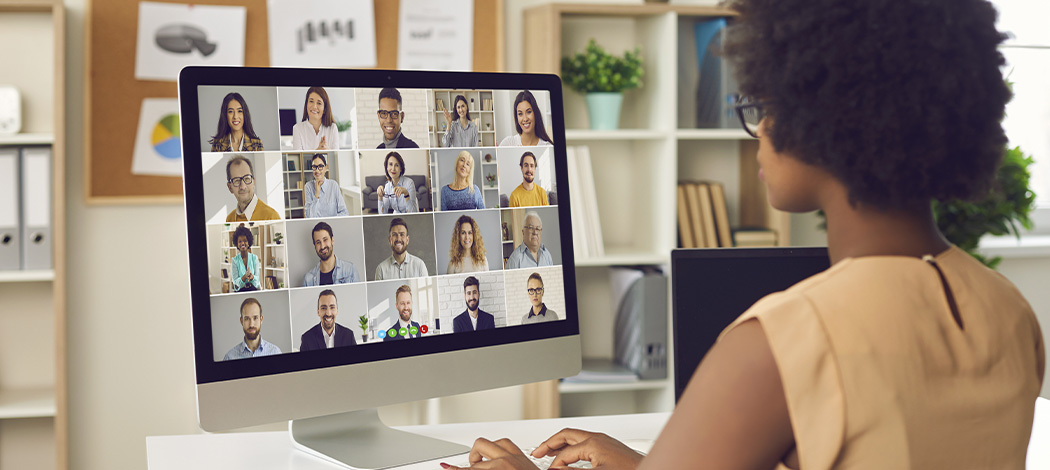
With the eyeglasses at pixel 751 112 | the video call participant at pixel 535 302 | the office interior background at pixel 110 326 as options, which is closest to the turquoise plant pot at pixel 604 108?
the office interior background at pixel 110 326

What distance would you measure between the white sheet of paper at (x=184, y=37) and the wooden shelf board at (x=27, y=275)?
60cm

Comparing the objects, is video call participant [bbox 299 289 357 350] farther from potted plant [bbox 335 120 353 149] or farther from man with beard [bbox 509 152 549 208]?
man with beard [bbox 509 152 549 208]

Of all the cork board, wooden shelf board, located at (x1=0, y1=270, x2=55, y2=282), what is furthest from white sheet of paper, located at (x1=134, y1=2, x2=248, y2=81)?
wooden shelf board, located at (x1=0, y1=270, x2=55, y2=282)

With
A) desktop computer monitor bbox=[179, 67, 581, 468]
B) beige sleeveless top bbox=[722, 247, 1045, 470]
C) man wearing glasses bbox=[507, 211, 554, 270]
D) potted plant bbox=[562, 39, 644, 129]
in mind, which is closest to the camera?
beige sleeveless top bbox=[722, 247, 1045, 470]

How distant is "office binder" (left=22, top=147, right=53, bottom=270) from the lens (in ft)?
7.57

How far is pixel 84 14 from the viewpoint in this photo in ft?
8.05

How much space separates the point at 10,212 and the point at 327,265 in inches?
62.3

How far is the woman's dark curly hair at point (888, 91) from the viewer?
2.11ft

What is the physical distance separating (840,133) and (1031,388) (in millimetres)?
274

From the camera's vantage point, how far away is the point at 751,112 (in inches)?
32.3

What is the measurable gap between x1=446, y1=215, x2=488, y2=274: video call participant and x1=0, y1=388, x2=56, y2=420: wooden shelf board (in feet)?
5.30

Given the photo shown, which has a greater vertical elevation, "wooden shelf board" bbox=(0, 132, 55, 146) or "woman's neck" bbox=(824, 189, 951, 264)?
"wooden shelf board" bbox=(0, 132, 55, 146)

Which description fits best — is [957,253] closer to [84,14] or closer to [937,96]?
[937,96]

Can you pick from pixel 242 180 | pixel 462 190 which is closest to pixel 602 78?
pixel 462 190
